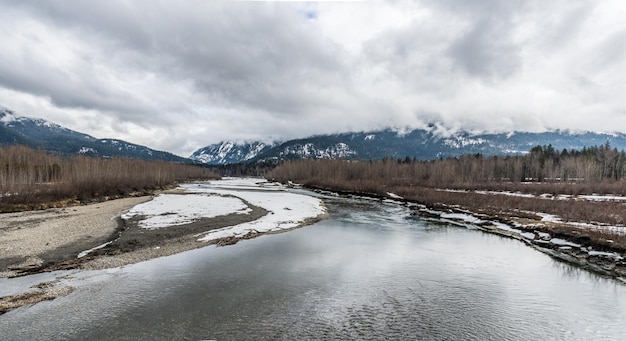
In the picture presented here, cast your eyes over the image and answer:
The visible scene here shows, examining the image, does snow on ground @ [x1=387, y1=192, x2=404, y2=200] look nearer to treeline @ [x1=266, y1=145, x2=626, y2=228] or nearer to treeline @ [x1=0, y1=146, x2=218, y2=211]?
treeline @ [x1=266, y1=145, x2=626, y2=228]

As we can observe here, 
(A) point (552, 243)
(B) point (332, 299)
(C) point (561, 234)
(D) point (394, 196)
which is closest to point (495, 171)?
(D) point (394, 196)

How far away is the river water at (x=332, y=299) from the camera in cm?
1036

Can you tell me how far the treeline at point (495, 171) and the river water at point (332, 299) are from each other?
62.6 meters

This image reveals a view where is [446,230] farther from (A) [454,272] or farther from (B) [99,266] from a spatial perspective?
(B) [99,266]

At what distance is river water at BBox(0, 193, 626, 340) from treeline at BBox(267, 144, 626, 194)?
62.6 m

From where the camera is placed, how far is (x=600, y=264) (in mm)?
18656

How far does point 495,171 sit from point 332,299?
120 meters

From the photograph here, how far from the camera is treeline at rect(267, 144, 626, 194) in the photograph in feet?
306

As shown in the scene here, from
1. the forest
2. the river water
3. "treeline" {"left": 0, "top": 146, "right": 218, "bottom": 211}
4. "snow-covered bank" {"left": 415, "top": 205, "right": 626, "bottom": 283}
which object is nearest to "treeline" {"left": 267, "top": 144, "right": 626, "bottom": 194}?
the forest

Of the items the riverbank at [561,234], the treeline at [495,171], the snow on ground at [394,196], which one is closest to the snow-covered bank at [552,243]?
the riverbank at [561,234]

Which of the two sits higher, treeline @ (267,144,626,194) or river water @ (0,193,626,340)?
treeline @ (267,144,626,194)

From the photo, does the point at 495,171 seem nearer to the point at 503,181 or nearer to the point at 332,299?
the point at 503,181

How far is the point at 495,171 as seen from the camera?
114375mm

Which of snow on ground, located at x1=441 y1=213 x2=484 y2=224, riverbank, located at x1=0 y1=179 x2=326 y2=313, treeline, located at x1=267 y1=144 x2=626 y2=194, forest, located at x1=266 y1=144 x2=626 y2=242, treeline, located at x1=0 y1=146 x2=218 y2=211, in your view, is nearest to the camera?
riverbank, located at x1=0 y1=179 x2=326 y2=313
